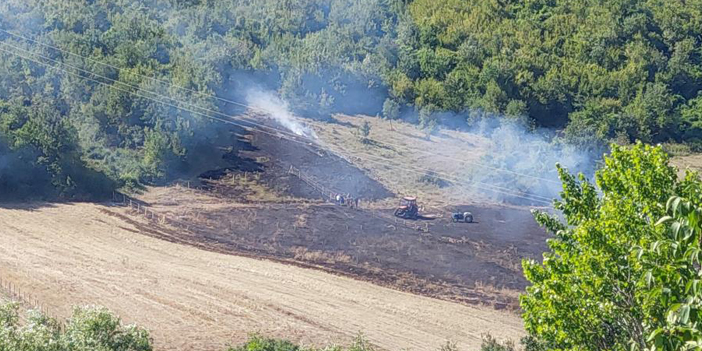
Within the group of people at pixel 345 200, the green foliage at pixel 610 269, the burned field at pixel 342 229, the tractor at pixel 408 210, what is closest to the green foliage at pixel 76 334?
the green foliage at pixel 610 269

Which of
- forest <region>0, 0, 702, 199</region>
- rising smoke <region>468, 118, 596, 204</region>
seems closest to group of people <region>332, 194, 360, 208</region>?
rising smoke <region>468, 118, 596, 204</region>

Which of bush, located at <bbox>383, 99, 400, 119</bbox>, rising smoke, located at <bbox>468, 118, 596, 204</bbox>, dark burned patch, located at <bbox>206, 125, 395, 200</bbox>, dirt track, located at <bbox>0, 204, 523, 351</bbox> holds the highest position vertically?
bush, located at <bbox>383, 99, 400, 119</bbox>

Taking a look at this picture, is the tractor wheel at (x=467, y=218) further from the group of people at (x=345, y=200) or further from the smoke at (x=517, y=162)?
the group of people at (x=345, y=200)

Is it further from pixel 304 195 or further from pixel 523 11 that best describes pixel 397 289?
pixel 523 11

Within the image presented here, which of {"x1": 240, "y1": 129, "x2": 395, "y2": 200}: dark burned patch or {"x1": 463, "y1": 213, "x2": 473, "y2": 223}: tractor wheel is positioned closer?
{"x1": 463, "y1": 213, "x2": 473, "y2": 223}: tractor wheel

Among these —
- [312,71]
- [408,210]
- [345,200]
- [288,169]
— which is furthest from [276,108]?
[408,210]

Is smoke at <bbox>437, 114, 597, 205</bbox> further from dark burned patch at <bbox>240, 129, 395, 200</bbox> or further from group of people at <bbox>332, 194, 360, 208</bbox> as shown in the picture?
group of people at <bbox>332, 194, 360, 208</bbox>

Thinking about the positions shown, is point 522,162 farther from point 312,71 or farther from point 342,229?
point 312,71

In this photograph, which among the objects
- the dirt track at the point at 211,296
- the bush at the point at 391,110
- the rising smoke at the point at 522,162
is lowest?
the dirt track at the point at 211,296
